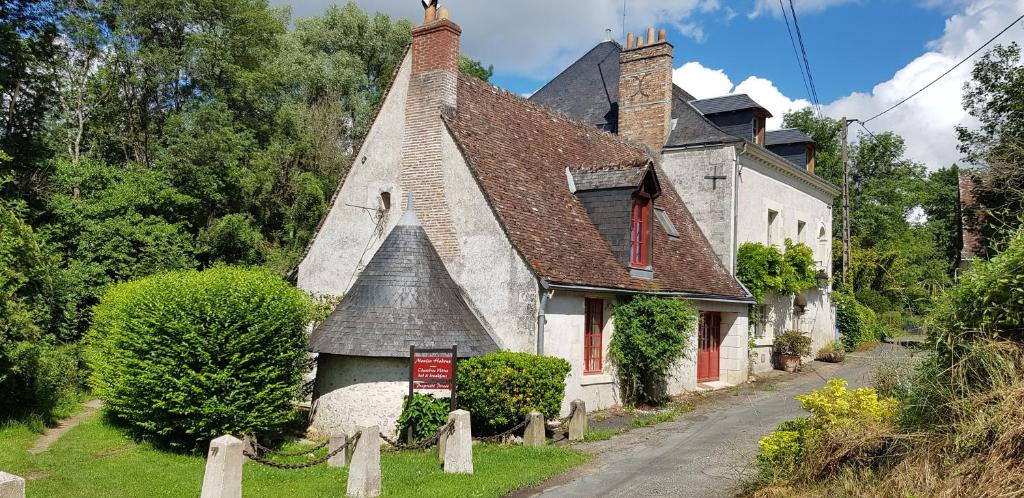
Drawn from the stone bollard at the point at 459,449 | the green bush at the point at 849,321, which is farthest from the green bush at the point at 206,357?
Result: the green bush at the point at 849,321

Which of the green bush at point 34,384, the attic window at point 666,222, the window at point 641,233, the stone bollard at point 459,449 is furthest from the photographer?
the attic window at point 666,222

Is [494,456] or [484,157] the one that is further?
[484,157]

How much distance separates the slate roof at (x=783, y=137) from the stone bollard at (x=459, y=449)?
19.4 m

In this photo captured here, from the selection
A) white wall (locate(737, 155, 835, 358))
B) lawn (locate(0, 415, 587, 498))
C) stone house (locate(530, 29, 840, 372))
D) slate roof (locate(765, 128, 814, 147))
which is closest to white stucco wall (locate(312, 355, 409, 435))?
lawn (locate(0, 415, 587, 498))

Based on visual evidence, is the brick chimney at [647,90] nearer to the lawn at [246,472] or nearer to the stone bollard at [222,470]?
the lawn at [246,472]

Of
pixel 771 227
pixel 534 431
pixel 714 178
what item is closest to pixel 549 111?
pixel 714 178

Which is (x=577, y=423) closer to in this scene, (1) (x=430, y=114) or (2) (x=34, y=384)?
(1) (x=430, y=114)

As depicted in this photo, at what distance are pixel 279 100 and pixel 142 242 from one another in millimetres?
10954

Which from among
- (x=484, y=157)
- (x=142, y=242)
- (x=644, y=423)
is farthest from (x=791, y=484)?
(x=142, y=242)

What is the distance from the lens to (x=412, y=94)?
14.7 m

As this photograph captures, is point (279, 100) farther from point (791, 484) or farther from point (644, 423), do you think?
point (791, 484)

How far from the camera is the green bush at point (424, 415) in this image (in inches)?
431

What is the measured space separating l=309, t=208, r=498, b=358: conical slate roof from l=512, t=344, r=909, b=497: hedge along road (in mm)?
2871

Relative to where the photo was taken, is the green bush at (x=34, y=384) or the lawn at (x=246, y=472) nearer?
the lawn at (x=246, y=472)
